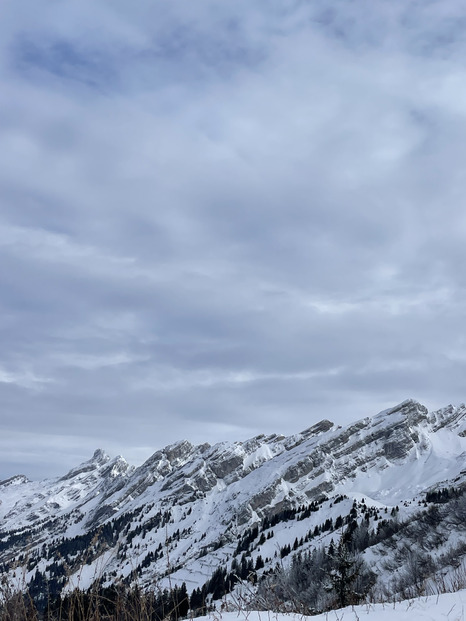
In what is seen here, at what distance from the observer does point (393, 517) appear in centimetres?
11612

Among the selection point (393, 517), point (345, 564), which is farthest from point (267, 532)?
point (345, 564)

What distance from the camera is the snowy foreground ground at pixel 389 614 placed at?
270 inches

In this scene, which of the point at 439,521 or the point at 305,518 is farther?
the point at 305,518

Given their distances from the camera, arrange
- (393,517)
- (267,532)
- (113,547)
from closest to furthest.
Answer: (113,547), (393,517), (267,532)

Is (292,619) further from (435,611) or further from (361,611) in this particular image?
(435,611)

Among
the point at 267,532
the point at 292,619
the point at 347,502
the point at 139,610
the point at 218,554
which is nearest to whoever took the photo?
the point at 139,610

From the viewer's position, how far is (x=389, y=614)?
24.3ft

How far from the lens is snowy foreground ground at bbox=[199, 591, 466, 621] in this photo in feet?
22.5

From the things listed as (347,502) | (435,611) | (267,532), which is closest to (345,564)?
(435,611)

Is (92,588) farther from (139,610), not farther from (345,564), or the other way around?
(345,564)

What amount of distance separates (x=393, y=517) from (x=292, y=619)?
123202 millimetres

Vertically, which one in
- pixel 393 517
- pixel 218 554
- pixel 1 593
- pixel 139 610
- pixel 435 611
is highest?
pixel 1 593

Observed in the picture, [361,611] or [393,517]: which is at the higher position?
[361,611]

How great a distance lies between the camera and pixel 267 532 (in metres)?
186
